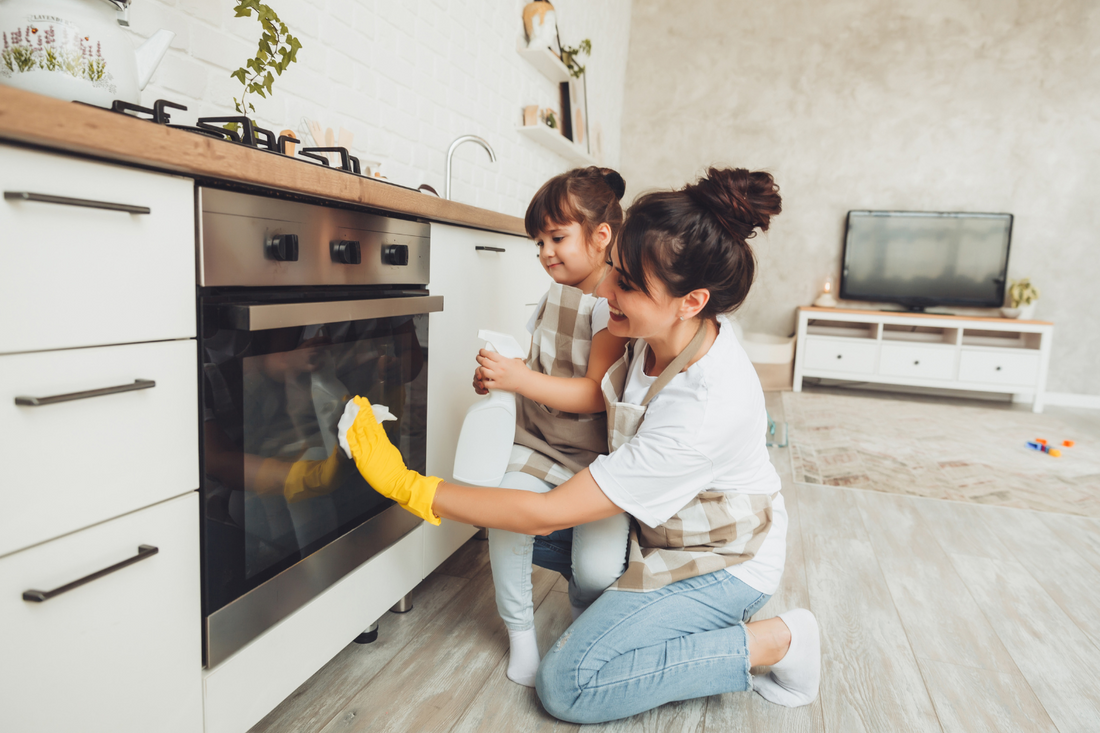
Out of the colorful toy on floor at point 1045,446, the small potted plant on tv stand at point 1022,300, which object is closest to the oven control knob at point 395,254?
the colorful toy on floor at point 1045,446

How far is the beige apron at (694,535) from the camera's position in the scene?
3.52 ft

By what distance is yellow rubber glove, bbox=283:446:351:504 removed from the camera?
3.03 feet

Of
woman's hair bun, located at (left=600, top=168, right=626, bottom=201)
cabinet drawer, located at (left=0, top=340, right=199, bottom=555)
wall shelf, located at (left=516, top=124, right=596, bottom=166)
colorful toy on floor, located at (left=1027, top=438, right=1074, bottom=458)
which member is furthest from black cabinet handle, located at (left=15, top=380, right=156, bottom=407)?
colorful toy on floor, located at (left=1027, top=438, right=1074, bottom=458)

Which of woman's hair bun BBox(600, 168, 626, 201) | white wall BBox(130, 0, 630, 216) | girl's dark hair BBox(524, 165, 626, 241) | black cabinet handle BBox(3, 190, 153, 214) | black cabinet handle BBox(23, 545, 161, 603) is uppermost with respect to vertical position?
white wall BBox(130, 0, 630, 216)

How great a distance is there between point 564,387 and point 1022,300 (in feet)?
13.8

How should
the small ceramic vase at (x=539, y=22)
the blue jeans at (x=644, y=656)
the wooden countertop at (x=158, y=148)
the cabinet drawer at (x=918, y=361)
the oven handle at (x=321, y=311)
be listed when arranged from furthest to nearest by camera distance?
the cabinet drawer at (x=918, y=361)
the small ceramic vase at (x=539, y=22)
the blue jeans at (x=644, y=656)
the oven handle at (x=321, y=311)
the wooden countertop at (x=158, y=148)

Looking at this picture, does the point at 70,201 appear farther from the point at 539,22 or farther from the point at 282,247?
the point at 539,22

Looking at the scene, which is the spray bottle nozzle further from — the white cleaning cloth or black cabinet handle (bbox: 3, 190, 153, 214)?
black cabinet handle (bbox: 3, 190, 153, 214)

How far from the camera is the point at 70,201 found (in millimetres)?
572

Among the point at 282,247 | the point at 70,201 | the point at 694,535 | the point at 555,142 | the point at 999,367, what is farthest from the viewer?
the point at 999,367

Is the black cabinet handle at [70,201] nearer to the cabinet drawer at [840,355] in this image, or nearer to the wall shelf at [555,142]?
the wall shelf at [555,142]

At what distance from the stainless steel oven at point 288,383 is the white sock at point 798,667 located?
2.43 feet

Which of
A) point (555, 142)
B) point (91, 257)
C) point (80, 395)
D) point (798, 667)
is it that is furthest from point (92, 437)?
point (555, 142)

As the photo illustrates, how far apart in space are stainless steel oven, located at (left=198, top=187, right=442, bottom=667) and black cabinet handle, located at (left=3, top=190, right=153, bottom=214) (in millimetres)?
85
